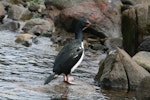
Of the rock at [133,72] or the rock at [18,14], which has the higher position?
the rock at [18,14]

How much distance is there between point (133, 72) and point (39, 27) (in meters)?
9.58

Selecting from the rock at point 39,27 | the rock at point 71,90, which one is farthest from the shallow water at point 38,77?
the rock at point 39,27

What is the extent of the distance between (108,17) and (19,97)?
11728 millimetres

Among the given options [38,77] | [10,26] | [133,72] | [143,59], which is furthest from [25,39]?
[133,72]

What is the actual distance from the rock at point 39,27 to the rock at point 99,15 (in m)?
0.65

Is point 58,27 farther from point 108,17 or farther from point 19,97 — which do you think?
point 19,97

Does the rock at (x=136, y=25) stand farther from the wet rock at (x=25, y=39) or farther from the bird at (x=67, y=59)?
the bird at (x=67, y=59)

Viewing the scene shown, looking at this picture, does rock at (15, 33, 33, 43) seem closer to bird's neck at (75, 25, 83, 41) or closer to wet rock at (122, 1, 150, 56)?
wet rock at (122, 1, 150, 56)

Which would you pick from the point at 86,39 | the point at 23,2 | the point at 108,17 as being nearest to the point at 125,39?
the point at 86,39

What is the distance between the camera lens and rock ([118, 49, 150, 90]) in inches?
457

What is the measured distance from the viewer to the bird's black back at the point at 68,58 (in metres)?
11.0

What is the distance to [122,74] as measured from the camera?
38.3 ft

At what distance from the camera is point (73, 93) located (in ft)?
34.4

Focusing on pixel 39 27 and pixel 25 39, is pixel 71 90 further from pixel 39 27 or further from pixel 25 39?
pixel 39 27
